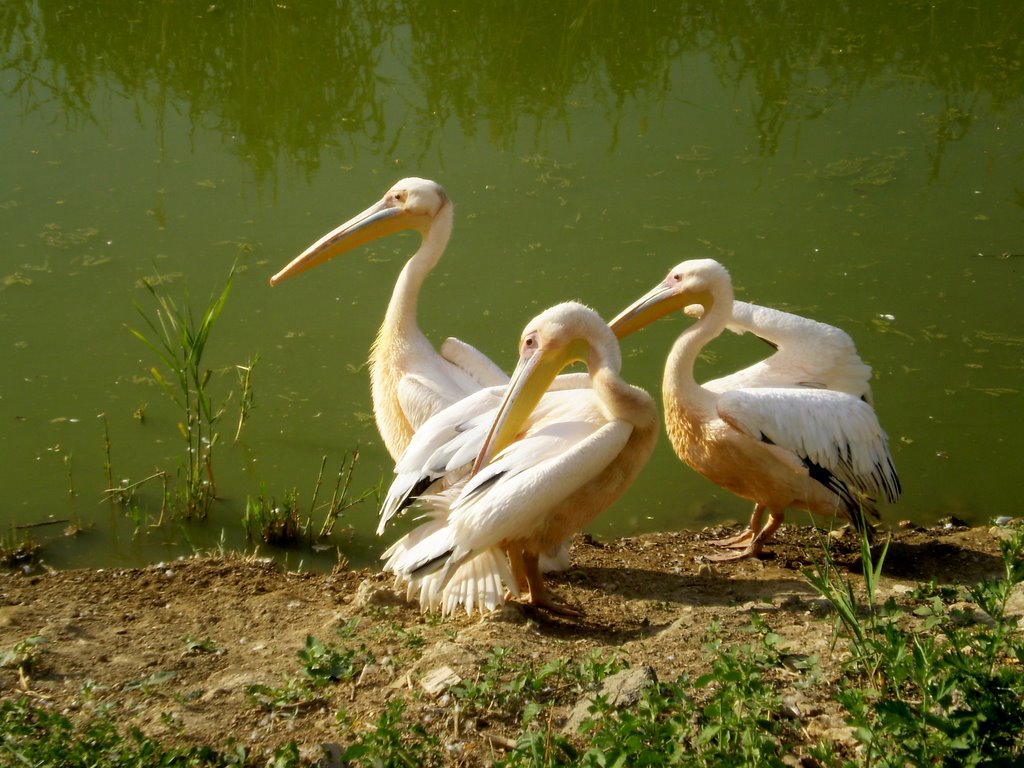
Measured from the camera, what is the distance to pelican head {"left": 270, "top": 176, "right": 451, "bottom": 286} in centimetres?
470

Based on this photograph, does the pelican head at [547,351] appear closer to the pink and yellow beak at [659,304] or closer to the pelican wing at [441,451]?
the pelican wing at [441,451]

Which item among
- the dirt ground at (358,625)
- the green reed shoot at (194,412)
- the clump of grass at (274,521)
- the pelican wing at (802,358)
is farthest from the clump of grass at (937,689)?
the green reed shoot at (194,412)

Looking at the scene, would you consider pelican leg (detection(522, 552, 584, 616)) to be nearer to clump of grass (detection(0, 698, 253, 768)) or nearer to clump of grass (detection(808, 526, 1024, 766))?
clump of grass (detection(808, 526, 1024, 766))

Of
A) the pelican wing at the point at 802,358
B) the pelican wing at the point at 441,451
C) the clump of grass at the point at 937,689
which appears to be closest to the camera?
the clump of grass at the point at 937,689

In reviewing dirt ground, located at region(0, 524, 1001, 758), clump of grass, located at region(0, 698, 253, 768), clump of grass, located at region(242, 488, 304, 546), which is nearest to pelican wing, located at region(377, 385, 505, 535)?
dirt ground, located at region(0, 524, 1001, 758)

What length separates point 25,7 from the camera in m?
8.30

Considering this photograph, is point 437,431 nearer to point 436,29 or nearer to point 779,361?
point 779,361

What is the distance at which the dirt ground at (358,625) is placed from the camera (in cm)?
259

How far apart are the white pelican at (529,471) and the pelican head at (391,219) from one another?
118cm

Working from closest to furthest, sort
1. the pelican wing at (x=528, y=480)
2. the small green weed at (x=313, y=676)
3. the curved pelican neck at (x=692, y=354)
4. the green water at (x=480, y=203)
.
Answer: the small green weed at (x=313, y=676) → the pelican wing at (x=528, y=480) → the curved pelican neck at (x=692, y=354) → the green water at (x=480, y=203)

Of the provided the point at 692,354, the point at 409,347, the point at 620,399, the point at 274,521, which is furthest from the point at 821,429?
the point at 274,521

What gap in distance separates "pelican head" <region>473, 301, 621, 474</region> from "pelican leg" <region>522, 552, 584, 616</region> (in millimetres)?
361

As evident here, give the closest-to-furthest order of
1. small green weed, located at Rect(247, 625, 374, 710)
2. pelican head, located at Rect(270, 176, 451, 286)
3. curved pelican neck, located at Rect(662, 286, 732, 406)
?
small green weed, located at Rect(247, 625, 374, 710)
curved pelican neck, located at Rect(662, 286, 732, 406)
pelican head, located at Rect(270, 176, 451, 286)

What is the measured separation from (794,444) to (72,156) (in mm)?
4888
